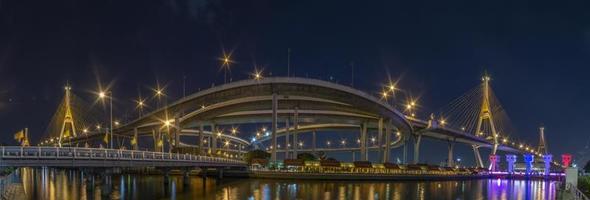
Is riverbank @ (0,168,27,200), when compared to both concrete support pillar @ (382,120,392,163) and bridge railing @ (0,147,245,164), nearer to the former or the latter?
bridge railing @ (0,147,245,164)

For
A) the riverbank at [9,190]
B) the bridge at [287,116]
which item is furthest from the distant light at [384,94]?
the riverbank at [9,190]

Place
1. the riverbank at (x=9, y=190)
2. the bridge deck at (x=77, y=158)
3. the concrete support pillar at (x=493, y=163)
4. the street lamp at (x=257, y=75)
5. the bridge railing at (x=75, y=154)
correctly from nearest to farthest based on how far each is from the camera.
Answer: the riverbank at (x=9, y=190) < the bridge deck at (x=77, y=158) < the bridge railing at (x=75, y=154) < the street lamp at (x=257, y=75) < the concrete support pillar at (x=493, y=163)

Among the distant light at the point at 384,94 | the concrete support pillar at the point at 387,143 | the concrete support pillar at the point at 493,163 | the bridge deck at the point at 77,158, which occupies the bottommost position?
the concrete support pillar at the point at 493,163

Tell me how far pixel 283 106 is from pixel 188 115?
23.1 metres

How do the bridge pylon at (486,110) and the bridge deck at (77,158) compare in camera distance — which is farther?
the bridge pylon at (486,110)

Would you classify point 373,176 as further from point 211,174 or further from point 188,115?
point 188,115

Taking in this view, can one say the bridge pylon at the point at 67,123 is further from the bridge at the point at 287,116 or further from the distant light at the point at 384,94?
the distant light at the point at 384,94

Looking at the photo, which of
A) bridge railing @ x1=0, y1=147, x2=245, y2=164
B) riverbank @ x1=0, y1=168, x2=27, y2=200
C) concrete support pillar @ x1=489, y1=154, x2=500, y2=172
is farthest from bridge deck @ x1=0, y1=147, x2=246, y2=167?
concrete support pillar @ x1=489, y1=154, x2=500, y2=172

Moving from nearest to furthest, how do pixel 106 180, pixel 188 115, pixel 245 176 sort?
pixel 106 180 → pixel 245 176 → pixel 188 115

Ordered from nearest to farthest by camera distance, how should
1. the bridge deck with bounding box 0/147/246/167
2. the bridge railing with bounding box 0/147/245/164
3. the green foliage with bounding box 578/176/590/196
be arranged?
the bridge deck with bounding box 0/147/246/167 → the bridge railing with bounding box 0/147/245/164 → the green foliage with bounding box 578/176/590/196

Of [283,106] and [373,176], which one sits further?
[283,106]

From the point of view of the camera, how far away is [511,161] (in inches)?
5935

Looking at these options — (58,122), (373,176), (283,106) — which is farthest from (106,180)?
(58,122)

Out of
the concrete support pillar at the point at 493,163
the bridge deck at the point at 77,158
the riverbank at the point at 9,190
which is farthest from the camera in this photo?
the concrete support pillar at the point at 493,163
